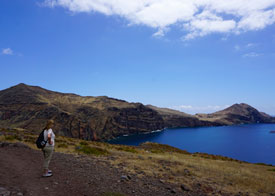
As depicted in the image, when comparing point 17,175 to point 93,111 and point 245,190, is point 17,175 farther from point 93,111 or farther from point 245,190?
point 93,111

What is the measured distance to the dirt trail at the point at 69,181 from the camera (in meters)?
7.34

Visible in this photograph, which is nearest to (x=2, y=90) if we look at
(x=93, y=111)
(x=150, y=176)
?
(x=93, y=111)

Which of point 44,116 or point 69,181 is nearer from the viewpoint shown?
point 69,181

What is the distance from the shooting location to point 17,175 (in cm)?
864

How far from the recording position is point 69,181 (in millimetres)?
8586

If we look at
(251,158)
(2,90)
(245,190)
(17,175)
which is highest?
(2,90)

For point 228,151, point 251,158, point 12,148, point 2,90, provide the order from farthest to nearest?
point 2,90, point 228,151, point 251,158, point 12,148

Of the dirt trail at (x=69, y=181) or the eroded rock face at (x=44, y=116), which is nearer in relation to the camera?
the dirt trail at (x=69, y=181)

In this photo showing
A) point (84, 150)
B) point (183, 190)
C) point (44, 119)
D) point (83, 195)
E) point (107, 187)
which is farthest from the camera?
point (44, 119)

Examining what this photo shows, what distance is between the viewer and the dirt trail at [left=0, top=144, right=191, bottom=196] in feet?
24.1

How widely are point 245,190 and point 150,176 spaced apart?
6.07 meters

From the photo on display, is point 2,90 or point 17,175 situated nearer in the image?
point 17,175

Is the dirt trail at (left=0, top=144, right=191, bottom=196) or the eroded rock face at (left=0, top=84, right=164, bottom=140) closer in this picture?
the dirt trail at (left=0, top=144, right=191, bottom=196)

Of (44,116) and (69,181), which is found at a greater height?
(44,116)
